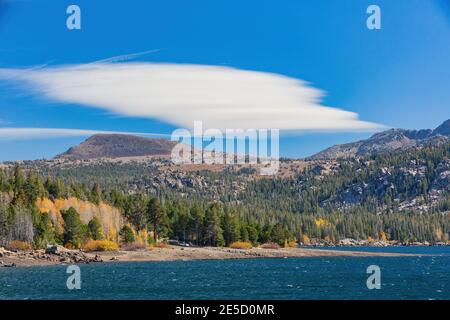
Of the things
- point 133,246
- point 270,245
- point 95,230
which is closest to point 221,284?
point 95,230

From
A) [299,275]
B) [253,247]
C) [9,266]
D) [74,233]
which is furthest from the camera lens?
[253,247]

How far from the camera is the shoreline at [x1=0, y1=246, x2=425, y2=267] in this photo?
124 meters

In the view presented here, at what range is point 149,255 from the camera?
5837 inches

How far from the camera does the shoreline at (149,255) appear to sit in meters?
124

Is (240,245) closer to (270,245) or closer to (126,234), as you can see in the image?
(270,245)

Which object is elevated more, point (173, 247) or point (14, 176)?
point (14, 176)

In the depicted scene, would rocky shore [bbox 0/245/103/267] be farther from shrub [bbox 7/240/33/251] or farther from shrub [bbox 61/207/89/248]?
shrub [bbox 61/207/89/248]

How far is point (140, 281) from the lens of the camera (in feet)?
285

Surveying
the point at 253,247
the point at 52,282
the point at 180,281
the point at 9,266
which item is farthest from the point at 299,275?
the point at 253,247

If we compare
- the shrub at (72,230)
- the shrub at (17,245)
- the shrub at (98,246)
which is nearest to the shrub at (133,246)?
the shrub at (98,246)

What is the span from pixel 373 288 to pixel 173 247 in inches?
3902

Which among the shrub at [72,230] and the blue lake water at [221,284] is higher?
the shrub at [72,230]

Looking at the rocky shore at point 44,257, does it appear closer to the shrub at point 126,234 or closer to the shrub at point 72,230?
the shrub at point 72,230
